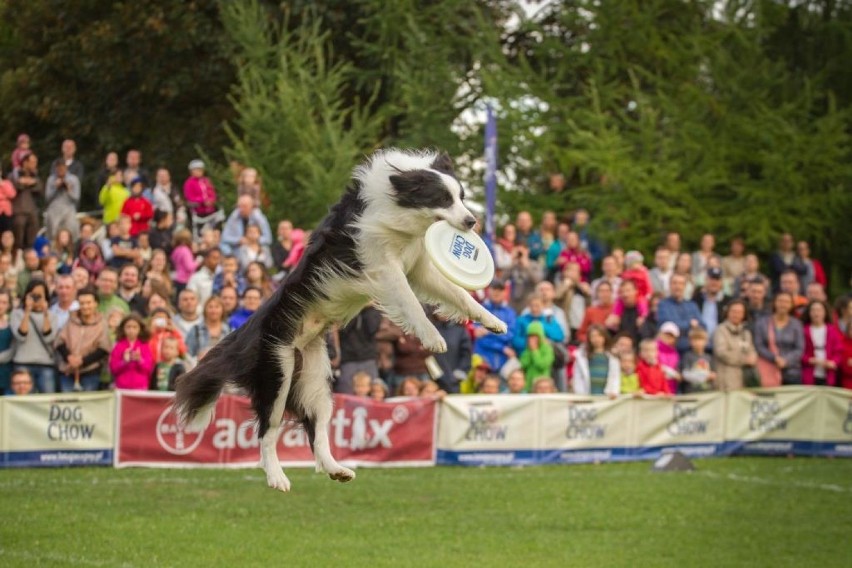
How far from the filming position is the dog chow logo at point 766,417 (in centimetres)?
1672

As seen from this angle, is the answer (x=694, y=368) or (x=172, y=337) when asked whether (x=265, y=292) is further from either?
(x=694, y=368)

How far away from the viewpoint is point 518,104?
2188 cm

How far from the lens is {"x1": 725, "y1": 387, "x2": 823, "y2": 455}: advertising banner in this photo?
Answer: 656 inches

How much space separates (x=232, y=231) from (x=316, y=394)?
8.34 meters

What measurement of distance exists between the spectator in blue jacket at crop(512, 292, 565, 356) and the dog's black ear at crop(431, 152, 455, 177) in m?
7.35

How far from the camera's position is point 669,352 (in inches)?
658

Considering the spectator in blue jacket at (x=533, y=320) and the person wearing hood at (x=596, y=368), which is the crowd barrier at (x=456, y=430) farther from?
the spectator in blue jacket at (x=533, y=320)

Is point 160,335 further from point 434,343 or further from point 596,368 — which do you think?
point 434,343

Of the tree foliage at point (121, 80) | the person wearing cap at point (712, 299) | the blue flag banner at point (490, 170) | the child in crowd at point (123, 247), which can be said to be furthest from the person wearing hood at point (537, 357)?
the tree foliage at point (121, 80)

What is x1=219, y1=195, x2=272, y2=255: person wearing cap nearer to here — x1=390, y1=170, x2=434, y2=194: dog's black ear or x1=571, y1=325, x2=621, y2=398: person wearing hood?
x1=571, y1=325, x2=621, y2=398: person wearing hood

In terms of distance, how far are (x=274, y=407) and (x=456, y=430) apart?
6634mm

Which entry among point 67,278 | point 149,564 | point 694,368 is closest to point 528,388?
point 694,368

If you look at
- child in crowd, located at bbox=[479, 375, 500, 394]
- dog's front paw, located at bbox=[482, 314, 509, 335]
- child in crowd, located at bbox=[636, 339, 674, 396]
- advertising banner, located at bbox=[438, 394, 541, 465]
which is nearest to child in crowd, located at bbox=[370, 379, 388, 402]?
advertising banner, located at bbox=[438, 394, 541, 465]

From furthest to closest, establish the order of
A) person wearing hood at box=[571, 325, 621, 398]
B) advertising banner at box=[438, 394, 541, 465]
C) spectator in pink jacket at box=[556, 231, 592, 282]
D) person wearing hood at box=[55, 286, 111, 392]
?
1. spectator in pink jacket at box=[556, 231, 592, 282]
2. person wearing hood at box=[571, 325, 621, 398]
3. advertising banner at box=[438, 394, 541, 465]
4. person wearing hood at box=[55, 286, 111, 392]
